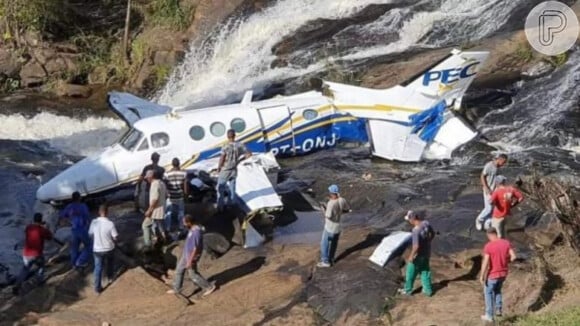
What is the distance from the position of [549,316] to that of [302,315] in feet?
13.1

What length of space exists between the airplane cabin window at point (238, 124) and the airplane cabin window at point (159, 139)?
1.57 m

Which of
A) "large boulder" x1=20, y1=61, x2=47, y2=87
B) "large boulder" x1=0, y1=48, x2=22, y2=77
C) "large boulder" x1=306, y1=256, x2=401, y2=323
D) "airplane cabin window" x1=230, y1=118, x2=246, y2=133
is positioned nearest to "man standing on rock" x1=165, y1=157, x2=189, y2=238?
"large boulder" x1=306, y1=256, x2=401, y2=323

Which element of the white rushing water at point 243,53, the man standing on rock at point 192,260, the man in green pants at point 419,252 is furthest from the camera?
the white rushing water at point 243,53

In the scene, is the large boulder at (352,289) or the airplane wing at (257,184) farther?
the airplane wing at (257,184)

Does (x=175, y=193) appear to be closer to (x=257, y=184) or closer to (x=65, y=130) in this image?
(x=257, y=184)

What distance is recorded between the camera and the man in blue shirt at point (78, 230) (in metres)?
17.8

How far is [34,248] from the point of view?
57.8 feet

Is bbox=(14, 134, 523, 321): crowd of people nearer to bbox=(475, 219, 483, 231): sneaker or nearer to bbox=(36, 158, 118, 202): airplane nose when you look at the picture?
bbox=(475, 219, 483, 231): sneaker

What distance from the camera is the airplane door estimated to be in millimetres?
22781

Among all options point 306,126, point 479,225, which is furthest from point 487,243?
point 306,126

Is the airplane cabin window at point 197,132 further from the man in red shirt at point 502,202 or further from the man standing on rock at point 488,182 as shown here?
the man in red shirt at point 502,202

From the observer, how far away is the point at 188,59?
3303 cm

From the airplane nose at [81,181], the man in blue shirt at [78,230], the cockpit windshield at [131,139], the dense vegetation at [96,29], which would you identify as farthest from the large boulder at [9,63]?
the man in blue shirt at [78,230]

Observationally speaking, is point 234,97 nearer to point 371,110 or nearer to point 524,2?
point 371,110
